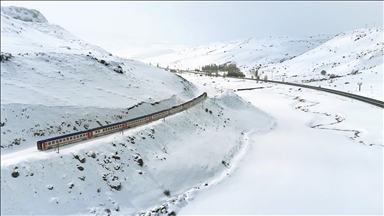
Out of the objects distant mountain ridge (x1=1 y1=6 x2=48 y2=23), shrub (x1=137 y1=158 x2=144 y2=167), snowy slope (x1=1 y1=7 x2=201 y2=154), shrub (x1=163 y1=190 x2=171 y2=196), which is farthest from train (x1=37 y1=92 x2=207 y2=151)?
distant mountain ridge (x1=1 y1=6 x2=48 y2=23)

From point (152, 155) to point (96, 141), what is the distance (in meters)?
5.32

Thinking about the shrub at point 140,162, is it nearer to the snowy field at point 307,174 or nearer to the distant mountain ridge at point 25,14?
the snowy field at point 307,174

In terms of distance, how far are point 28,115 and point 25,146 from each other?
401 centimetres

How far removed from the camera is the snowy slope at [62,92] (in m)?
24.6

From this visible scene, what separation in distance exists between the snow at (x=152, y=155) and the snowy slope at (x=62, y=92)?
137 millimetres

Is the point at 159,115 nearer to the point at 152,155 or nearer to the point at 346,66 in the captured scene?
the point at 152,155

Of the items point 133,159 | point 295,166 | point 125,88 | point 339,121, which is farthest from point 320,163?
point 125,88

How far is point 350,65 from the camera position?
126125 millimetres

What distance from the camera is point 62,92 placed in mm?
30656

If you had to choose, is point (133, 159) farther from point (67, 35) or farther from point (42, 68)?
point (67, 35)

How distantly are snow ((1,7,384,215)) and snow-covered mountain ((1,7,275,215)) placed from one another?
0.29 ft

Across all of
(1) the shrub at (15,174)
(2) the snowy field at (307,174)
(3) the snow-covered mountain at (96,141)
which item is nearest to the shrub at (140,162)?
(3) the snow-covered mountain at (96,141)

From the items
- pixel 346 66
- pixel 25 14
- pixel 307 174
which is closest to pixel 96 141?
pixel 307 174

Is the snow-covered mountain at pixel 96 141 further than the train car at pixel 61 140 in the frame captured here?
No
